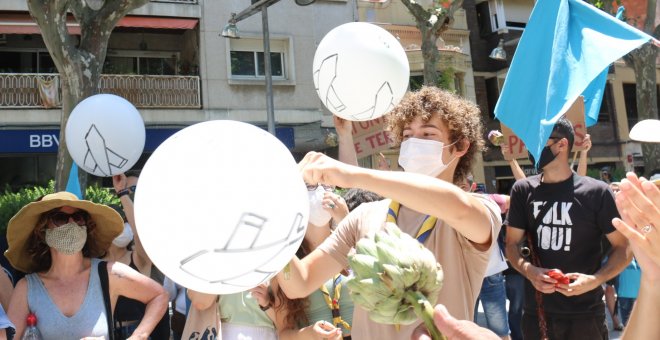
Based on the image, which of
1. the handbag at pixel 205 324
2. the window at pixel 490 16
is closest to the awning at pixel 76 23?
the window at pixel 490 16

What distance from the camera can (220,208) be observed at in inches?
51.9

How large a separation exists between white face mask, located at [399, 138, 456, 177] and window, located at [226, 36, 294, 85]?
1571 cm

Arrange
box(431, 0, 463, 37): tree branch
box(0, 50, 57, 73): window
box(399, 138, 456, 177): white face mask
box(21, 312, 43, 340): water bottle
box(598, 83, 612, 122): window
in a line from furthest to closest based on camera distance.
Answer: box(598, 83, 612, 122): window
box(0, 50, 57, 73): window
box(431, 0, 463, 37): tree branch
box(21, 312, 43, 340): water bottle
box(399, 138, 456, 177): white face mask

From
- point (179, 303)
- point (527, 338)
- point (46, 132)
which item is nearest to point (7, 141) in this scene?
point (46, 132)

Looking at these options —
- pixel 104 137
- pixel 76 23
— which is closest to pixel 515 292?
pixel 104 137

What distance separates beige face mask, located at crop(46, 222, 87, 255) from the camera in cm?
293

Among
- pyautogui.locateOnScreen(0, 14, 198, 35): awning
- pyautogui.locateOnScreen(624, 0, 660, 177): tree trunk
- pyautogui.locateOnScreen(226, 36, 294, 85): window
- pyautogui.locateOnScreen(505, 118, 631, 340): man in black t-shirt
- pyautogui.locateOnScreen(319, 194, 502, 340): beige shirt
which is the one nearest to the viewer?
pyautogui.locateOnScreen(319, 194, 502, 340): beige shirt

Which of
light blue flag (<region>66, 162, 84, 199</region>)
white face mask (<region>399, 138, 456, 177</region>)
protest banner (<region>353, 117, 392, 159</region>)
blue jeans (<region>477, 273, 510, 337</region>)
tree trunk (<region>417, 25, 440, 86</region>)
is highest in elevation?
tree trunk (<region>417, 25, 440, 86</region>)

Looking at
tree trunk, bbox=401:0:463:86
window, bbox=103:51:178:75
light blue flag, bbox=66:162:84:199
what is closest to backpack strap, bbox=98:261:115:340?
light blue flag, bbox=66:162:84:199

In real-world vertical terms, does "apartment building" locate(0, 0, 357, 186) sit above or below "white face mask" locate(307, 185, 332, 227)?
above

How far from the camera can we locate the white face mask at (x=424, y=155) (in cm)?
219

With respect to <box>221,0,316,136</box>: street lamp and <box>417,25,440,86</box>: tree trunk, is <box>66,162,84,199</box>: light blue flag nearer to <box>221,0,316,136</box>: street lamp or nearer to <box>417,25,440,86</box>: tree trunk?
<box>221,0,316,136</box>: street lamp

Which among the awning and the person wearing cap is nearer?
the person wearing cap

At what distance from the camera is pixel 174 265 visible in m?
1.37
